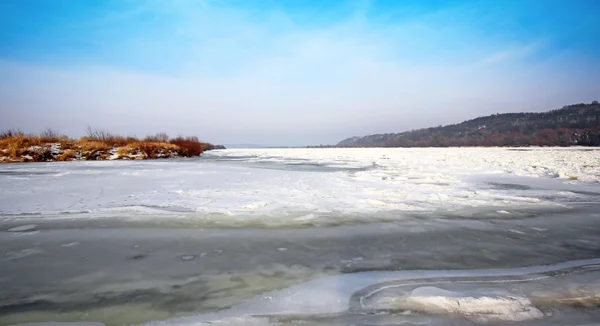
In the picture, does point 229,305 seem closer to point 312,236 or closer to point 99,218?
point 312,236

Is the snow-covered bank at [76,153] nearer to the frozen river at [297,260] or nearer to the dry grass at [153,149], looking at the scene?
the dry grass at [153,149]

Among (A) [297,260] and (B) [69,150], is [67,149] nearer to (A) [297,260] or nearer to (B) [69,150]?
Answer: (B) [69,150]

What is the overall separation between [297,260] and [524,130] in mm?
87003

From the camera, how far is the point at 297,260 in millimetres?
2344

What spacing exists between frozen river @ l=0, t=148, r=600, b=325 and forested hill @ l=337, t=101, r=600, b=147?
6176 centimetres

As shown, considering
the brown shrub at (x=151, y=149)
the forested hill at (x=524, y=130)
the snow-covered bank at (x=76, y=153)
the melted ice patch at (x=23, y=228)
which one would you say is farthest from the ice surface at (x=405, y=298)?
the forested hill at (x=524, y=130)

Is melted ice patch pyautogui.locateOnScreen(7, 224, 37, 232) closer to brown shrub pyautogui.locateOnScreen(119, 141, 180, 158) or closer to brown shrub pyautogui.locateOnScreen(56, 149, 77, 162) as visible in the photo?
brown shrub pyautogui.locateOnScreen(56, 149, 77, 162)

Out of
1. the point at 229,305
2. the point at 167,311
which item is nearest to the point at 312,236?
the point at 229,305

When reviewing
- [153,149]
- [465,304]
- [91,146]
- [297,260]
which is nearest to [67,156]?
[91,146]

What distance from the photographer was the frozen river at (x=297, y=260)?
157 cm

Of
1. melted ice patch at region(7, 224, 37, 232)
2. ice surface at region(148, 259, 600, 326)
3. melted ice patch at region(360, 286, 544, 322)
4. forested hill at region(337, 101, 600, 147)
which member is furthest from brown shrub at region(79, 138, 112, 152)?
forested hill at region(337, 101, 600, 147)

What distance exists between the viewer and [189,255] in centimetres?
243

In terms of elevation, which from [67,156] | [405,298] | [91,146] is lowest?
[405,298]

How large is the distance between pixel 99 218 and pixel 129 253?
1.50 meters
